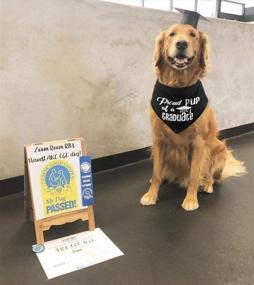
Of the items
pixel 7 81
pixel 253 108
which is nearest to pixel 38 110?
pixel 7 81

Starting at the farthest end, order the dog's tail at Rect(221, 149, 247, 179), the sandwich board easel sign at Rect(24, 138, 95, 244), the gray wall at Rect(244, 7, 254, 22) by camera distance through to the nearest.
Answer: the gray wall at Rect(244, 7, 254, 22) → the dog's tail at Rect(221, 149, 247, 179) → the sandwich board easel sign at Rect(24, 138, 95, 244)

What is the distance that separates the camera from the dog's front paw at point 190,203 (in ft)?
6.63

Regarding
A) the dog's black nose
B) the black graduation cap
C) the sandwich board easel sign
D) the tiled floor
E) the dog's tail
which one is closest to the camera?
the tiled floor

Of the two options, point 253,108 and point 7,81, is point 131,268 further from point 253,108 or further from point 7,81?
point 253,108

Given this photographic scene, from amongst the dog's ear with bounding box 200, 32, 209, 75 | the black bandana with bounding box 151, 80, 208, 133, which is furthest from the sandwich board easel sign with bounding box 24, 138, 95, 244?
the dog's ear with bounding box 200, 32, 209, 75

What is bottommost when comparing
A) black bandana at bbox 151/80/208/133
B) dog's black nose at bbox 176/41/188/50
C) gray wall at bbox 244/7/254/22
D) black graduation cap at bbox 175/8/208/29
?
black bandana at bbox 151/80/208/133

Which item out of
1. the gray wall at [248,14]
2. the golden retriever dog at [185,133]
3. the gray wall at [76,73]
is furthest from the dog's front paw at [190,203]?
the gray wall at [248,14]

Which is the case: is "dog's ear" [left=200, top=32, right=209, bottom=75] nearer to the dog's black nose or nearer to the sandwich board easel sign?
the dog's black nose

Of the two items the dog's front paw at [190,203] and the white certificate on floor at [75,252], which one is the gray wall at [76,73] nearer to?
the white certificate on floor at [75,252]

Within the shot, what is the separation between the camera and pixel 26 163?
162 centimetres

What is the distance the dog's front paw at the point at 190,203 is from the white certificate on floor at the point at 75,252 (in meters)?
0.61

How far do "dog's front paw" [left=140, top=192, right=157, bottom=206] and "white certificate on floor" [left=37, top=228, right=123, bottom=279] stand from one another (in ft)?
1.50

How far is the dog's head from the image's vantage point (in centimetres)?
187

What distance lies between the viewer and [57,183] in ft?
5.47
